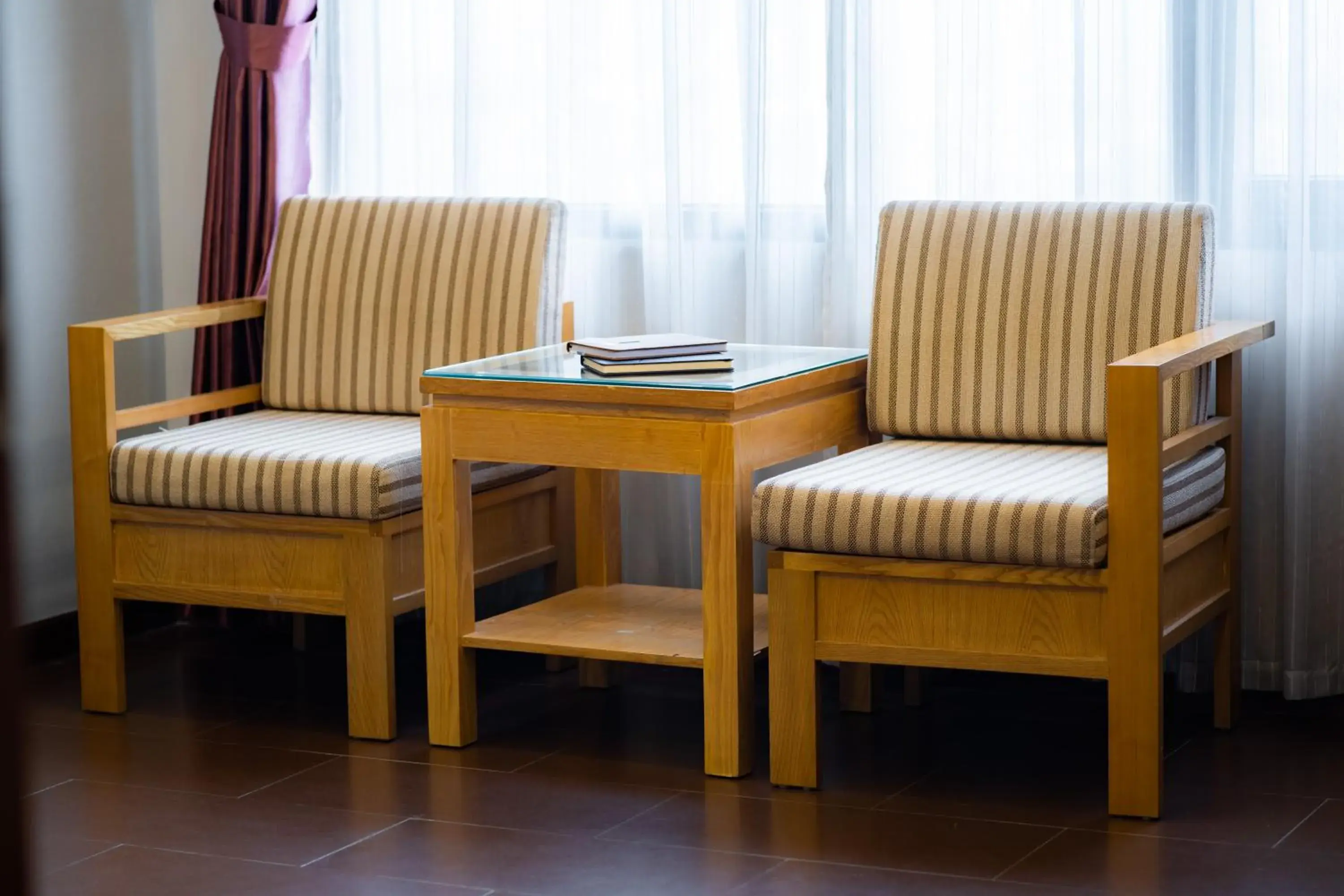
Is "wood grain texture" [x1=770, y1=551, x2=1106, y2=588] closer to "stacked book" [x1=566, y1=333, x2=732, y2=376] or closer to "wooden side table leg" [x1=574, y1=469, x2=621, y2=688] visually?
"stacked book" [x1=566, y1=333, x2=732, y2=376]

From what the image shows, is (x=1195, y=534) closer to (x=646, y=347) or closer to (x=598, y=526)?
(x=646, y=347)

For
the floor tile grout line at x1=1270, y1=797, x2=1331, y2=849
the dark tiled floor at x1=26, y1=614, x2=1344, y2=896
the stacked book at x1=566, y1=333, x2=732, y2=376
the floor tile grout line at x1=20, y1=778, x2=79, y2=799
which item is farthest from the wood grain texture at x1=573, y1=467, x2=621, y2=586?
the floor tile grout line at x1=1270, y1=797, x2=1331, y2=849

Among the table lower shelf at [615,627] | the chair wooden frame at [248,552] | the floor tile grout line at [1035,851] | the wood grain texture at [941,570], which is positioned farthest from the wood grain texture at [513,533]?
the floor tile grout line at [1035,851]

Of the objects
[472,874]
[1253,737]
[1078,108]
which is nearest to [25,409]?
[472,874]

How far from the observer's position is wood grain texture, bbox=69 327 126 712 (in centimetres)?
287

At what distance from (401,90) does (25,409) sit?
97 cm

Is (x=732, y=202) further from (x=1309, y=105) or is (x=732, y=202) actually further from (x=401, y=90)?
(x=1309, y=105)

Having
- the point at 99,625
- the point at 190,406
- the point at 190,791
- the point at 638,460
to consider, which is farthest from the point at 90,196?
the point at 638,460

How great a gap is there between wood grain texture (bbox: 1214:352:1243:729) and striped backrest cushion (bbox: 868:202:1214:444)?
86mm

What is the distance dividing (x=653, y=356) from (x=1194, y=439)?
0.80 m

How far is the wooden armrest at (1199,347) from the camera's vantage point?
223 cm

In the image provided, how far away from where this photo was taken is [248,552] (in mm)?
2791

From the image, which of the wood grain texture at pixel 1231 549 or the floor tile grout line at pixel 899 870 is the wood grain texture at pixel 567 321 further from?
the floor tile grout line at pixel 899 870

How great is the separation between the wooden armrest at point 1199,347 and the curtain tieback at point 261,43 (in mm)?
1771
